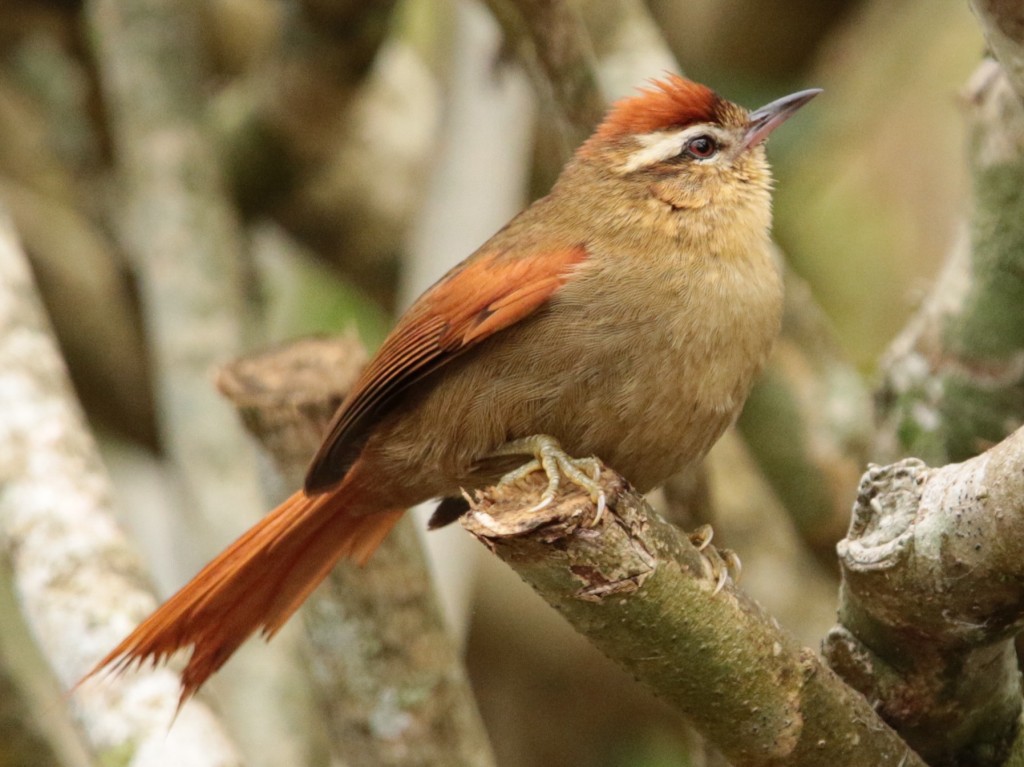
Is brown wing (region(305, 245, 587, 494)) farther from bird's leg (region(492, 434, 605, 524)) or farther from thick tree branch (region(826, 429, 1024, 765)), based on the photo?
thick tree branch (region(826, 429, 1024, 765))

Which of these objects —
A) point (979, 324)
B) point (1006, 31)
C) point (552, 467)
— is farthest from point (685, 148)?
point (1006, 31)

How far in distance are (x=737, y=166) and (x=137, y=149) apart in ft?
8.37

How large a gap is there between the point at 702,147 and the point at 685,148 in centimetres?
4

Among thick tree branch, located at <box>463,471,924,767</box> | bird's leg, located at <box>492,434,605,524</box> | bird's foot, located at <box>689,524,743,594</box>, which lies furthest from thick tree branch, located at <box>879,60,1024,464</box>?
thick tree branch, located at <box>463,471,924,767</box>

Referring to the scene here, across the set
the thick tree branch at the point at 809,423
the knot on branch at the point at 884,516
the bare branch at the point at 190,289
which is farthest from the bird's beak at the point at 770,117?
the bare branch at the point at 190,289

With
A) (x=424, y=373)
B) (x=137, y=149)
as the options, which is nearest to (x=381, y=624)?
(x=424, y=373)

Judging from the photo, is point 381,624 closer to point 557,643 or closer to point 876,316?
point 557,643

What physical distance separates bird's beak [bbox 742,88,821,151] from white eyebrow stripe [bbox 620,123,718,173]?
3.9 inches

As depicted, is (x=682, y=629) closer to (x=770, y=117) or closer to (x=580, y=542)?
(x=580, y=542)

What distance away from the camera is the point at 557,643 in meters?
5.12

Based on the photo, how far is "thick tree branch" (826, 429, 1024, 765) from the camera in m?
2.04

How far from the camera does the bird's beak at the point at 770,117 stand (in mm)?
3207

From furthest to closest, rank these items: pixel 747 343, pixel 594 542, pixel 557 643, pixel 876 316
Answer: pixel 876 316, pixel 557 643, pixel 747 343, pixel 594 542

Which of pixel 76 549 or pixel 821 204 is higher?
pixel 76 549
